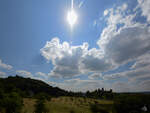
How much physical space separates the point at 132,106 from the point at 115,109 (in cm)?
740

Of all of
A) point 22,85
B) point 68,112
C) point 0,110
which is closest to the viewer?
point 0,110

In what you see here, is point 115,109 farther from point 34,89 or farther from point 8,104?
point 34,89

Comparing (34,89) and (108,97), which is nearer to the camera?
(108,97)

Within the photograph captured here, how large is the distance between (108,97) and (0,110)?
98.9 m

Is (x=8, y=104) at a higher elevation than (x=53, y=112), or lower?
higher

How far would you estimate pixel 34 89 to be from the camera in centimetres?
15562

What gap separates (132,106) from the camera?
1820 inches

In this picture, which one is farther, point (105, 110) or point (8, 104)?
point (105, 110)

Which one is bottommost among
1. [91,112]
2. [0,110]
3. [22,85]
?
[91,112]

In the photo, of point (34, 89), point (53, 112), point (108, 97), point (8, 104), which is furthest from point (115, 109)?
point (34, 89)

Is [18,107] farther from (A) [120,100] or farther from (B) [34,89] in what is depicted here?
(B) [34,89]

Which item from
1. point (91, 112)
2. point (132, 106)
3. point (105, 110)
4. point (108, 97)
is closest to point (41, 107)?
point (91, 112)

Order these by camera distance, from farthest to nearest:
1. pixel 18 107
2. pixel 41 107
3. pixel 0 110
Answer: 1. pixel 41 107
2. pixel 18 107
3. pixel 0 110

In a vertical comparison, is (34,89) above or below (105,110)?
above
